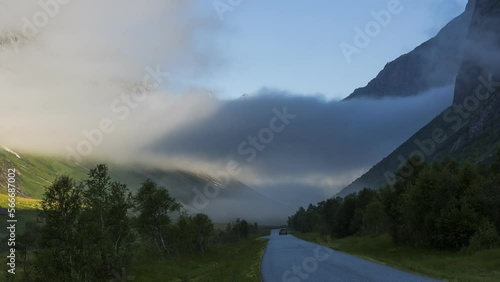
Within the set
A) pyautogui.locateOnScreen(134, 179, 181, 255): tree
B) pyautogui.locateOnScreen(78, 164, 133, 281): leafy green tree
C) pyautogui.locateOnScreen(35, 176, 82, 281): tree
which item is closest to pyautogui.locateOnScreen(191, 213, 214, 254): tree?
pyautogui.locateOnScreen(134, 179, 181, 255): tree

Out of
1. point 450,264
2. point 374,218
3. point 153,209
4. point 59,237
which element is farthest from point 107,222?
point 374,218

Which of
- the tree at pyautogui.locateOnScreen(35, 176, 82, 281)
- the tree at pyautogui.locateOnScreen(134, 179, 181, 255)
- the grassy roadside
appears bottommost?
the grassy roadside

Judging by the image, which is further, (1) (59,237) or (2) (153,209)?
(2) (153,209)

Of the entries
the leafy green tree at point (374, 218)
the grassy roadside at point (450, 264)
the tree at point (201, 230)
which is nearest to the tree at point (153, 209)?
the tree at point (201, 230)

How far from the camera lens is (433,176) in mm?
66188

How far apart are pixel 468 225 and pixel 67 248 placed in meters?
48.0

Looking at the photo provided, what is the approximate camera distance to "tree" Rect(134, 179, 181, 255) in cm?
8962

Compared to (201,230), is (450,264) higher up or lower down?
lower down

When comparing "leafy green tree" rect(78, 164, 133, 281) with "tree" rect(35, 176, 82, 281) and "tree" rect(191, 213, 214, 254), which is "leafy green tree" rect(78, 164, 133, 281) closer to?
"tree" rect(35, 176, 82, 281)

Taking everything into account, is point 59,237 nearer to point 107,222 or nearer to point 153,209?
point 107,222

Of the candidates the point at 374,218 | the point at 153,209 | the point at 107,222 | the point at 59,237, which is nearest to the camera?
the point at 59,237

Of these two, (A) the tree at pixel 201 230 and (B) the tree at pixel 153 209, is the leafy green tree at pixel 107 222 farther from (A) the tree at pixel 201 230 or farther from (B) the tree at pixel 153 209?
(A) the tree at pixel 201 230

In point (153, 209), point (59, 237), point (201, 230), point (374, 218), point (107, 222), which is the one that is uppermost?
point (153, 209)

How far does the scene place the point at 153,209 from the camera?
9075 centimetres
